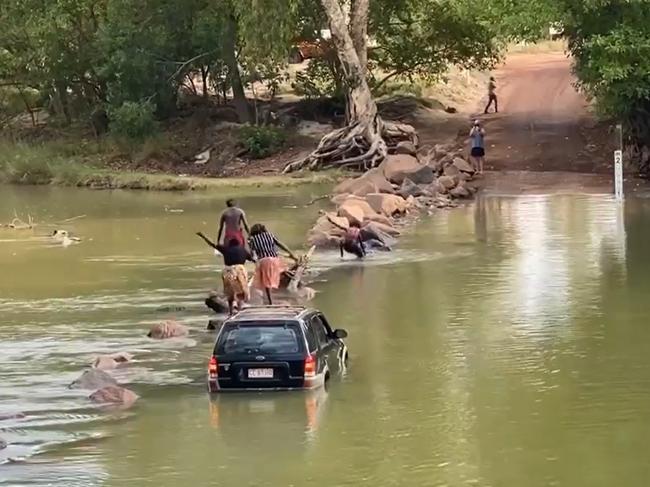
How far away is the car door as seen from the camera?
18.3 meters

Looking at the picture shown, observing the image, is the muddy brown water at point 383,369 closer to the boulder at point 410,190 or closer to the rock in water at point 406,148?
the boulder at point 410,190

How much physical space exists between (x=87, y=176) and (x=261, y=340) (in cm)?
3946

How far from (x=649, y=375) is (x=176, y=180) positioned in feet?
116

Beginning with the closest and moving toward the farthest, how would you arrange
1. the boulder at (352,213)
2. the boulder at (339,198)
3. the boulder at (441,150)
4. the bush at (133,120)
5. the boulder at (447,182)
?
the boulder at (352,213) → the boulder at (339,198) → the boulder at (447,182) → the boulder at (441,150) → the bush at (133,120)

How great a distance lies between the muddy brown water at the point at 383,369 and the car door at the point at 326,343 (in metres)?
0.39

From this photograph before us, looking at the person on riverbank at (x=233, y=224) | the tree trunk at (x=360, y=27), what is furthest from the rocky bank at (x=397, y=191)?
the person on riverbank at (x=233, y=224)

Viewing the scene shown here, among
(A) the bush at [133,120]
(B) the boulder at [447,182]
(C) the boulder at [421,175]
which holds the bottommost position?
(B) the boulder at [447,182]

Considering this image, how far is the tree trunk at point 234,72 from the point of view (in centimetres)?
5775

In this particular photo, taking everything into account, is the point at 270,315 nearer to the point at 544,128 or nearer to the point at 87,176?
the point at 87,176

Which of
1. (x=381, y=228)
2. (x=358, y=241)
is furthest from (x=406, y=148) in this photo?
(x=358, y=241)

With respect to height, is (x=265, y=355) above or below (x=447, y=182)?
below

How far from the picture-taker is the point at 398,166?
46438mm

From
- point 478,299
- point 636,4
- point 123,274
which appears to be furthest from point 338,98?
point 478,299

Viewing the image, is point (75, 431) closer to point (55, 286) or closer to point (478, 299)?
point (478, 299)
